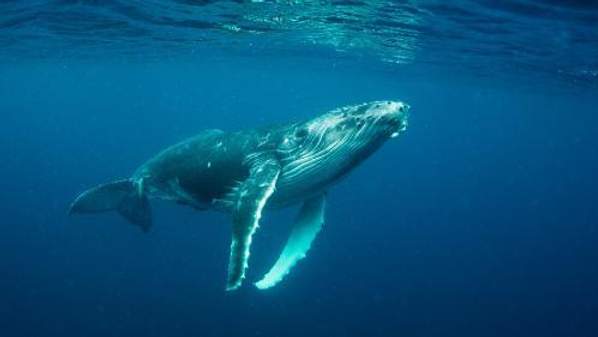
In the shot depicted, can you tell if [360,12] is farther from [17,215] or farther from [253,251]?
[17,215]

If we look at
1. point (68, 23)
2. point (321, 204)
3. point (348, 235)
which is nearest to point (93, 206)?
point (321, 204)

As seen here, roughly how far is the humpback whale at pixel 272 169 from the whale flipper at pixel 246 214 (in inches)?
0.5

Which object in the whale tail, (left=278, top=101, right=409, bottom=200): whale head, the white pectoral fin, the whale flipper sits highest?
(left=278, top=101, right=409, bottom=200): whale head

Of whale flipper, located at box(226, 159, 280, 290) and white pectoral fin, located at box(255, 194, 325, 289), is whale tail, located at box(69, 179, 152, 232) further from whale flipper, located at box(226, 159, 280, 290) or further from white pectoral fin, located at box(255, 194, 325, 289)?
whale flipper, located at box(226, 159, 280, 290)

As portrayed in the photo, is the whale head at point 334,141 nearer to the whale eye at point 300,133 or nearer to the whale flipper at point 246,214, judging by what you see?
the whale eye at point 300,133

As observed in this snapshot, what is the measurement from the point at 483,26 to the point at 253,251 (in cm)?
1500

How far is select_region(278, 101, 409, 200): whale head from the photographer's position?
6.57m

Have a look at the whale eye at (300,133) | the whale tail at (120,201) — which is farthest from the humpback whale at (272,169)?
the whale tail at (120,201)

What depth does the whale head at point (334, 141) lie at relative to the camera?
657 centimetres

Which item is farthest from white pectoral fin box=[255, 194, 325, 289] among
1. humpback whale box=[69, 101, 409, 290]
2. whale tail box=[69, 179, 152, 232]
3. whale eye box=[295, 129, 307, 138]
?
whale tail box=[69, 179, 152, 232]

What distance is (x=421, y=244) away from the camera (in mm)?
36375

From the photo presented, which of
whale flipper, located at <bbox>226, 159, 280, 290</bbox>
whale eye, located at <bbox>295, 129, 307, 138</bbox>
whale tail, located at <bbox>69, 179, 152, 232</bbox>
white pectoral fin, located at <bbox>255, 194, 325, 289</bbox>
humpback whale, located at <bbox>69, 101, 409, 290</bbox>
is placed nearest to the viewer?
whale flipper, located at <bbox>226, 159, 280, 290</bbox>

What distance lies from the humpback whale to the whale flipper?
0.01 meters

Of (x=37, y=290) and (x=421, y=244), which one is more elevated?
(x=37, y=290)
